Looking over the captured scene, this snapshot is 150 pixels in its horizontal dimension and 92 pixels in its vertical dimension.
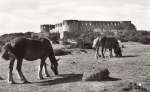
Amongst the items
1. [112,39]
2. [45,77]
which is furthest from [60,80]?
[112,39]

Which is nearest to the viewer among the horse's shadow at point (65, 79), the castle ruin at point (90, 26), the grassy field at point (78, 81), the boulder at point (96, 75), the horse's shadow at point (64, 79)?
the grassy field at point (78, 81)

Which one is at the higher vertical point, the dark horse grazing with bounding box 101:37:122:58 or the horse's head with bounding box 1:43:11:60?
the horse's head with bounding box 1:43:11:60

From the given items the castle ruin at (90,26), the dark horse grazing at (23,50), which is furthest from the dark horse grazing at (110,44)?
the castle ruin at (90,26)

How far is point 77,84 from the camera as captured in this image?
16156mm

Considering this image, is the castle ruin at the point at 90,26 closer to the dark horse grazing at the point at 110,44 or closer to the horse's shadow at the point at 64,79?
the dark horse grazing at the point at 110,44

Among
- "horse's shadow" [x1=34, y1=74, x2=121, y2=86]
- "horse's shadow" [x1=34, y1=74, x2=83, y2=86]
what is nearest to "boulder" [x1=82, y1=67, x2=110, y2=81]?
"horse's shadow" [x1=34, y1=74, x2=121, y2=86]

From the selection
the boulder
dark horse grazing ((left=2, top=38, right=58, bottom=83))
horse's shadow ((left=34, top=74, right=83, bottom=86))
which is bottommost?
horse's shadow ((left=34, top=74, right=83, bottom=86))

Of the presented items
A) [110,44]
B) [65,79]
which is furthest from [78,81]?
[110,44]

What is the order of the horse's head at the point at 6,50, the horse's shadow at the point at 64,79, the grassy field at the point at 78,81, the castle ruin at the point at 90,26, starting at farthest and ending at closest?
the castle ruin at the point at 90,26
the horse's head at the point at 6,50
the horse's shadow at the point at 64,79
the grassy field at the point at 78,81

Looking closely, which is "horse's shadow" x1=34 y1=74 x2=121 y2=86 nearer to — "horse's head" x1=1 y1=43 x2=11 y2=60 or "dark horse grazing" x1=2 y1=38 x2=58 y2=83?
"dark horse grazing" x1=2 y1=38 x2=58 y2=83

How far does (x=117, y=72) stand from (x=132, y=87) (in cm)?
505

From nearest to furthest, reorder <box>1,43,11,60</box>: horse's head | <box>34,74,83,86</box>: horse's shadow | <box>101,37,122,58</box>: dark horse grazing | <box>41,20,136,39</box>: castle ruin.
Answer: <box>34,74,83,86</box>: horse's shadow < <box>1,43,11,60</box>: horse's head < <box>101,37,122,58</box>: dark horse grazing < <box>41,20,136,39</box>: castle ruin

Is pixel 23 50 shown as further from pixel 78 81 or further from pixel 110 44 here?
pixel 110 44

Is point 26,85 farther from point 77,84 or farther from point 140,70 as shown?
point 140,70
